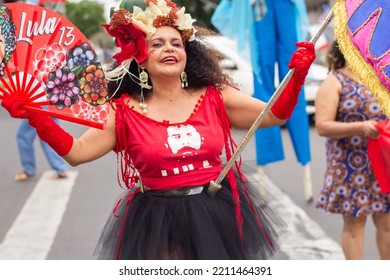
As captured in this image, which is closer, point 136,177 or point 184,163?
point 184,163

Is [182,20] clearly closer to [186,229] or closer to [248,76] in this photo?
[186,229]

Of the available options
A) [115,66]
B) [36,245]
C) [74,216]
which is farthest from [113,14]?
[74,216]

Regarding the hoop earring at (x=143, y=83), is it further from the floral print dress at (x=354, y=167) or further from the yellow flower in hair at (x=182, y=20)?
the floral print dress at (x=354, y=167)

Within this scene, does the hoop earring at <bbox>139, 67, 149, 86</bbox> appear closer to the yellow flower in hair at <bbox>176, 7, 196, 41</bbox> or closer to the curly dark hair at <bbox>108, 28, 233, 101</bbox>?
the curly dark hair at <bbox>108, 28, 233, 101</bbox>

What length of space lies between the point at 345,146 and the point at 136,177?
1.62 metres

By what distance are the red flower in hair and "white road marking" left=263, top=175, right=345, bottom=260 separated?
6.74 feet

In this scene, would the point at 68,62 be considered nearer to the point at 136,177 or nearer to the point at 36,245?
the point at 136,177

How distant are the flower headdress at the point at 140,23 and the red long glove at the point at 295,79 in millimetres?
520

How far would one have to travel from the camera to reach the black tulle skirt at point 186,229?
3289 mm

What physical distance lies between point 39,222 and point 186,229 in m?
3.81

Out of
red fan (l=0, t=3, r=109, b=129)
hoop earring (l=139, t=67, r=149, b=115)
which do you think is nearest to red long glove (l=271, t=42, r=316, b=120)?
hoop earring (l=139, t=67, r=149, b=115)

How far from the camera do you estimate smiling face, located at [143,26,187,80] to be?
332cm

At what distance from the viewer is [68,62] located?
10.3ft

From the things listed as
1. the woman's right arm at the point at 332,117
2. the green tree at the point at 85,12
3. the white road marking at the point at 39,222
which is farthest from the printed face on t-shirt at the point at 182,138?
the green tree at the point at 85,12
